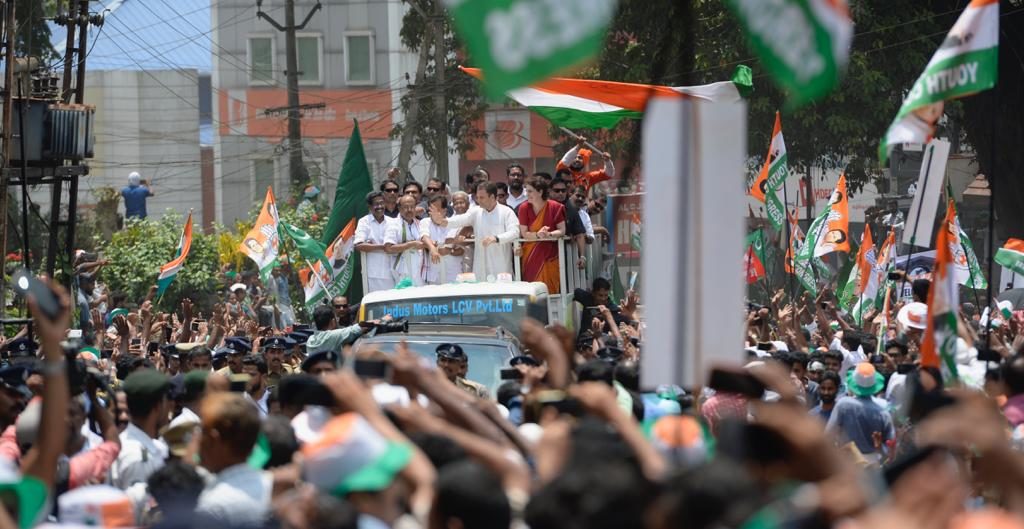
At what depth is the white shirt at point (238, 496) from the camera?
5.05 meters

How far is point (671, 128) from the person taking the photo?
430 centimetres

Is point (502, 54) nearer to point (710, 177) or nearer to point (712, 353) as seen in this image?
point (710, 177)

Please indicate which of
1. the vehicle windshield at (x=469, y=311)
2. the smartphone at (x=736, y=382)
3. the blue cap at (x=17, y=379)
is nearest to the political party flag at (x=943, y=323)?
the smartphone at (x=736, y=382)

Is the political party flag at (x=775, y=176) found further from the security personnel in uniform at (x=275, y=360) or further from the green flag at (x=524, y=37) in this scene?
the green flag at (x=524, y=37)

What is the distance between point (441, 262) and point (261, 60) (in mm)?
37106

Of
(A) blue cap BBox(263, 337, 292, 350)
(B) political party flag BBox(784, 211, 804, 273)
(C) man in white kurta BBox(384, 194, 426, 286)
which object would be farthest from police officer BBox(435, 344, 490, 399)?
(B) political party flag BBox(784, 211, 804, 273)

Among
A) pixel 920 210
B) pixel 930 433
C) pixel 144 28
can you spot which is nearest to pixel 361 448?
pixel 930 433

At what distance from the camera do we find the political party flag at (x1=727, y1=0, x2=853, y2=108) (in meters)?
5.18

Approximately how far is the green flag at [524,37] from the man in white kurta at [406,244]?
33.8ft

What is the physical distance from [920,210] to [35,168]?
400 inches

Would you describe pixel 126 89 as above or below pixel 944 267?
above

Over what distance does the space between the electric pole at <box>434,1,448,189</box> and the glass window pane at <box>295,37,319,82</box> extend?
19412mm

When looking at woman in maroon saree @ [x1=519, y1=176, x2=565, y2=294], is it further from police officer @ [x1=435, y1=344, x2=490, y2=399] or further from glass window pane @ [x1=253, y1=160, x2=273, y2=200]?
glass window pane @ [x1=253, y1=160, x2=273, y2=200]

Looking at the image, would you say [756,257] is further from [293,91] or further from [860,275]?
[293,91]
